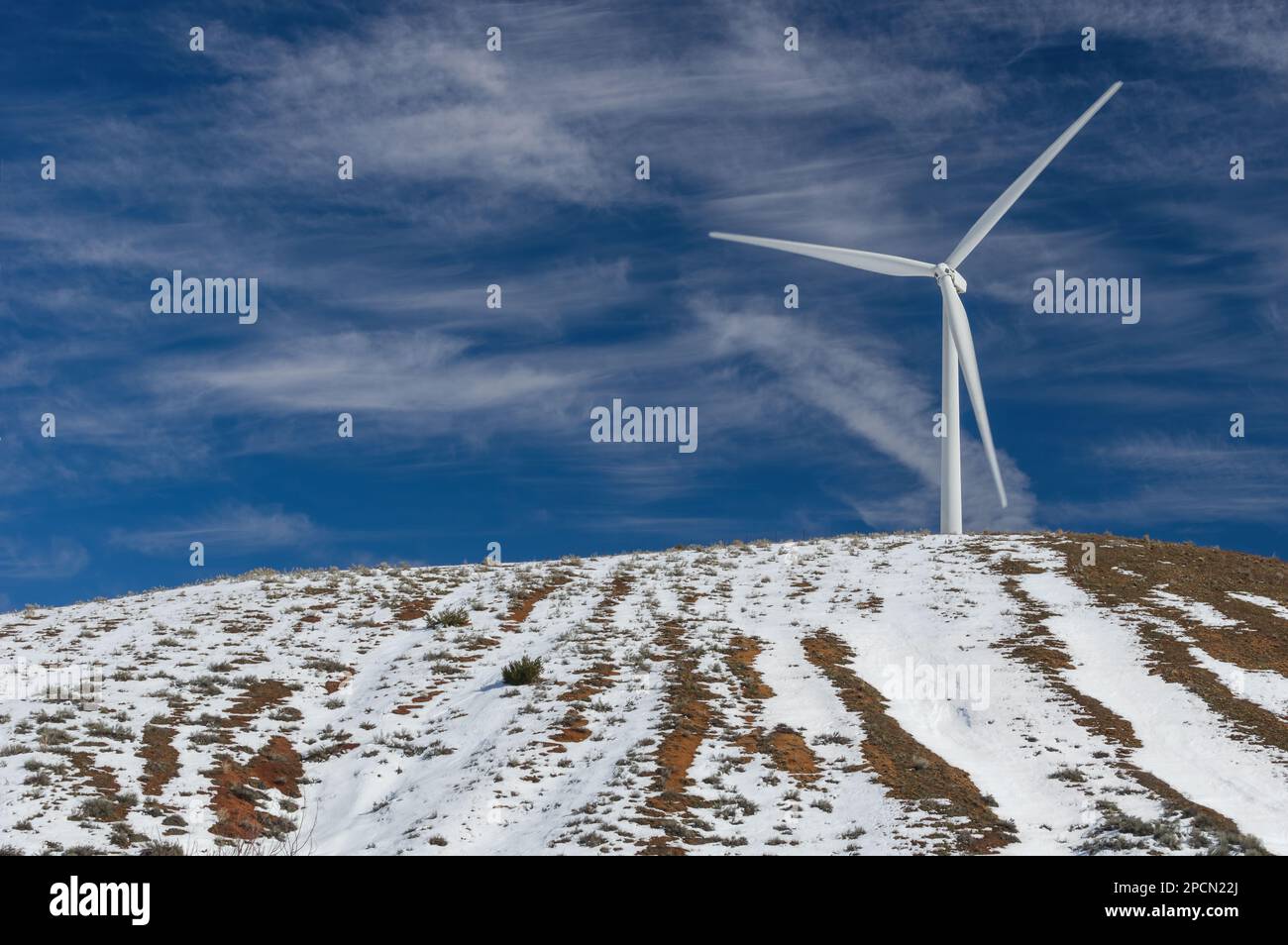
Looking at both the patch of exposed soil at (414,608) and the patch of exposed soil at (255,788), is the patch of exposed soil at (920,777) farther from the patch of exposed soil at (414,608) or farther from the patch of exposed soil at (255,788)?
the patch of exposed soil at (414,608)

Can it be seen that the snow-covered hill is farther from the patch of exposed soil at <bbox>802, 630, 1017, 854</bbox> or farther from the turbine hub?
the turbine hub

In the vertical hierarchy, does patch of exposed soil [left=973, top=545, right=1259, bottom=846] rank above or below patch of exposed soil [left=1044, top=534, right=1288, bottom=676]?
below

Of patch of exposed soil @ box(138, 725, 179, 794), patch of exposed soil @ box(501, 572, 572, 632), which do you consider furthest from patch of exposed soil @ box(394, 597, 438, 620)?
patch of exposed soil @ box(138, 725, 179, 794)

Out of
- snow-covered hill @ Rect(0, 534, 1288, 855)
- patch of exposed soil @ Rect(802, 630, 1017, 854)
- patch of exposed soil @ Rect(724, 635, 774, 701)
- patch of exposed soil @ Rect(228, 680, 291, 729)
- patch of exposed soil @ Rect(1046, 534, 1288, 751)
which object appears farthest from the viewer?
patch of exposed soil @ Rect(724, 635, 774, 701)

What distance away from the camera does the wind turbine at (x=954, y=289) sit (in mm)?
48719

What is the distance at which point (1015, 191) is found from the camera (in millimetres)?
51031

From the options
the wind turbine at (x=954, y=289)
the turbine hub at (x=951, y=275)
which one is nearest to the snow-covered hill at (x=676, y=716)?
the wind turbine at (x=954, y=289)

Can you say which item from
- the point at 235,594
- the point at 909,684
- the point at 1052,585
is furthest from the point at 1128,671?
the point at 235,594

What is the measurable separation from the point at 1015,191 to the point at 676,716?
3674 cm

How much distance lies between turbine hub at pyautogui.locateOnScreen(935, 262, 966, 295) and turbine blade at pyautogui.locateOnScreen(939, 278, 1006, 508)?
0.84 ft

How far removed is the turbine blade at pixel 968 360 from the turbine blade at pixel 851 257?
1.71m

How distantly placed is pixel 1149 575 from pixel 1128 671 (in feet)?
40.8

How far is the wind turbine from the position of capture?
48719 millimetres

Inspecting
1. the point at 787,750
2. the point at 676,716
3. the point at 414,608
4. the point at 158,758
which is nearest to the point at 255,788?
the point at 158,758
